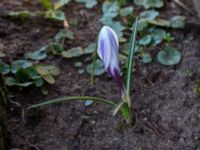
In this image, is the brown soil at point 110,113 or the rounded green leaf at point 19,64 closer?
the brown soil at point 110,113

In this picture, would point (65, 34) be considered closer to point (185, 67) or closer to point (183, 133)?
point (185, 67)

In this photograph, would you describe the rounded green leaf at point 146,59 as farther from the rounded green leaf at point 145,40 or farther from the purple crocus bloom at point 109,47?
the purple crocus bloom at point 109,47

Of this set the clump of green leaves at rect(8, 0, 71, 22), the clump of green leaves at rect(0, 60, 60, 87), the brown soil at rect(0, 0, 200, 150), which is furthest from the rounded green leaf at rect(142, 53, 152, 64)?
the clump of green leaves at rect(8, 0, 71, 22)

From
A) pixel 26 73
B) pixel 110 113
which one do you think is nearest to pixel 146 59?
pixel 110 113

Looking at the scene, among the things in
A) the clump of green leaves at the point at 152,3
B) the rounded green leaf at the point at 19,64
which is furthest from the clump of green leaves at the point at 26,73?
the clump of green leaves at the point at 152,3

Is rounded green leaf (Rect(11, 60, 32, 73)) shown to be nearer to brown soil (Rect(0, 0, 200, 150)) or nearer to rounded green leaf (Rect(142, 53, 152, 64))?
brown soil (Rect(0, 0, 200, 150))

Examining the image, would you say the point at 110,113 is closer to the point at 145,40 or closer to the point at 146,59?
the point at 146,59
